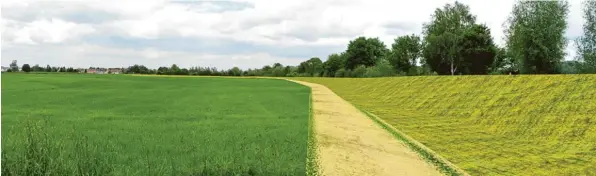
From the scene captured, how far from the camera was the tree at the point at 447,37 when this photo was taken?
6450 cm

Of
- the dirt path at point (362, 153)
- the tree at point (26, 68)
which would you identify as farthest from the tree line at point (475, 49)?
the dirt path at point (362, 153)

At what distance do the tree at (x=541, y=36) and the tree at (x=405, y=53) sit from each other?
29.1 metres

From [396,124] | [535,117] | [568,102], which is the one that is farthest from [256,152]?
[568,102]

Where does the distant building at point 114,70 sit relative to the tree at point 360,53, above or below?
below

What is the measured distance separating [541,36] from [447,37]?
16020 mm

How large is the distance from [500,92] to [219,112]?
12.7m

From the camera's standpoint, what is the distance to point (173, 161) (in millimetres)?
8906

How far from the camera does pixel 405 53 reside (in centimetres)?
8188

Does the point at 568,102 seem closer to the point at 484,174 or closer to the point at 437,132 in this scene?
the point at 437,132

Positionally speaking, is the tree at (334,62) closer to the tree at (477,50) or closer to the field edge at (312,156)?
the tree at (477,50)

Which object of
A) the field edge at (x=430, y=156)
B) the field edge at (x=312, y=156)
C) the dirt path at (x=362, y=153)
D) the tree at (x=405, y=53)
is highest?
the tree at (x=405, y=53)

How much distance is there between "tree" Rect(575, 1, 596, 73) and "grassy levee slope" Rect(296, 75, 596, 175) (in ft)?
90.7

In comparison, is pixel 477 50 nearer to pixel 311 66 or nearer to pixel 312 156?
pixel 311 66

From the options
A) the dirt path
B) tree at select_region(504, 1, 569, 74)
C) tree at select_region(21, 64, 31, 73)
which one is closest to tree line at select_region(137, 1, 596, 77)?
tree at select_region(504, 1, 569, 74)
